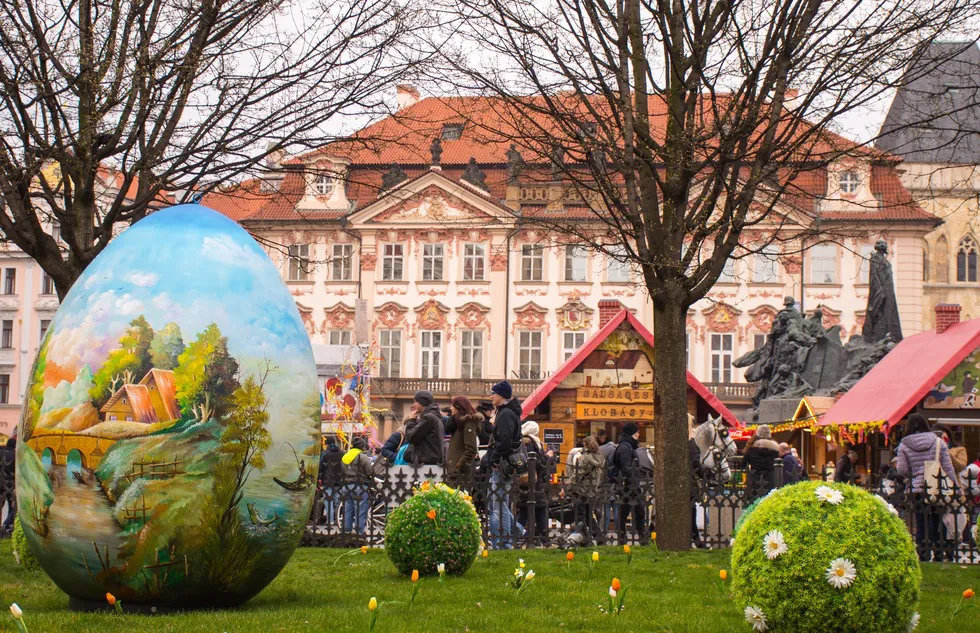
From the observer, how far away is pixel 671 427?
1233 centimetres

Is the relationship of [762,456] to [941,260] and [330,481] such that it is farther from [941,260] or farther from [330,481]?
[941,260]

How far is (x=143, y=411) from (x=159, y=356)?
331mm

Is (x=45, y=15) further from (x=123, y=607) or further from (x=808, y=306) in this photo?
(x=808, y=306)

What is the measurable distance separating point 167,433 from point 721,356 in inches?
1790

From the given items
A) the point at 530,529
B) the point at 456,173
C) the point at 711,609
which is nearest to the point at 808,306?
the point at 456,173

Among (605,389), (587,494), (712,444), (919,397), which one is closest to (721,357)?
(605,389)

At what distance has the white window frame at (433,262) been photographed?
172 feet

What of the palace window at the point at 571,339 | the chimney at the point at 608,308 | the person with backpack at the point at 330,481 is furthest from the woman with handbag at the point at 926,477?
the palace window at the point at 571,339

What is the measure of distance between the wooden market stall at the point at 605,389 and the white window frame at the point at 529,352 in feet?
90.0

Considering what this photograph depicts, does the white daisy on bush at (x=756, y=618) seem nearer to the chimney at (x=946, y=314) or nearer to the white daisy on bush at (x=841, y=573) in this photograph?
the white daisy on bush at (x=841, y=573)

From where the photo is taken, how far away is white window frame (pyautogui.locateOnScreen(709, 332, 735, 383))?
50.9 m

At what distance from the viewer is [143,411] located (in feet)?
23.0

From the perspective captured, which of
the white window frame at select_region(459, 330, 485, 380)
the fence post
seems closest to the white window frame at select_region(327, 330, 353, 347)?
the white window frame at select_region(459, 330, 485, 380)

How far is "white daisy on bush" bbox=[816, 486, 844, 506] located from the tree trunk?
17.9 ft
